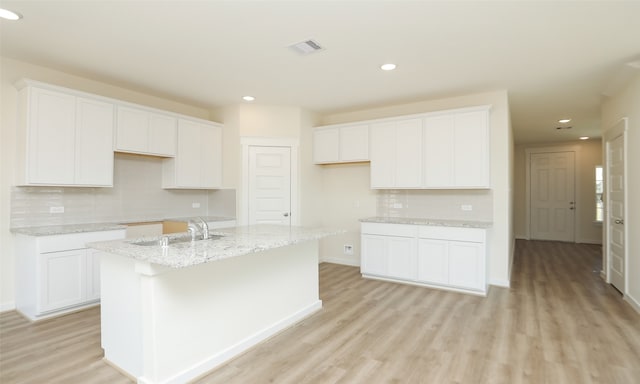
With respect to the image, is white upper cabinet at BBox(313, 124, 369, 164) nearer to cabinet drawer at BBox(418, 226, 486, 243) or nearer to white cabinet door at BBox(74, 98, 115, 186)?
cabinet drawer at BBox(418, 226, 486, 243)

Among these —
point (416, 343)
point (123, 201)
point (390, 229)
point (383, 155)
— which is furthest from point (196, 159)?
point (416, 343)

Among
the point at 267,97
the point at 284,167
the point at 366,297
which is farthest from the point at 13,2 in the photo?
the point at 366,297

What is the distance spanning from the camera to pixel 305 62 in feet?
11.4

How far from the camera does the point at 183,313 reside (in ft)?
7.32

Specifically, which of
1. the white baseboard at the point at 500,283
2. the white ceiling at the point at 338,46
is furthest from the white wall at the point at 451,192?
the white ceiling at the point at 338,46

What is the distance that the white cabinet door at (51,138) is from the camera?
332cm

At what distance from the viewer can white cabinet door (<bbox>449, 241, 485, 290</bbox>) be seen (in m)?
4.03

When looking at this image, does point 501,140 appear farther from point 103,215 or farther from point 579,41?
point 103,215

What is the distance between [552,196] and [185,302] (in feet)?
30.4

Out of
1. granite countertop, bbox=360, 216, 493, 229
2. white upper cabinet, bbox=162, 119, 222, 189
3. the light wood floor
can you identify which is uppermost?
white upper cabinet, bbox=162, 119, 222, 189

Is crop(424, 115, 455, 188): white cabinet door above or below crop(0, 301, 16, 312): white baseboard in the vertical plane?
above

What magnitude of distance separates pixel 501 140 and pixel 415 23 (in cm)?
246

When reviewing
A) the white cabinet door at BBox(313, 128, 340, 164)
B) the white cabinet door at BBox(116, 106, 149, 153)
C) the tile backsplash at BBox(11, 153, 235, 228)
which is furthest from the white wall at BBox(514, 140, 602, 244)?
the white cabinet door at BBox(116, 106, 149, 153)

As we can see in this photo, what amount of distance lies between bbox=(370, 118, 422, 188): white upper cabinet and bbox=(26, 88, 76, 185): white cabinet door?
375 centimetres
